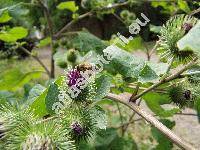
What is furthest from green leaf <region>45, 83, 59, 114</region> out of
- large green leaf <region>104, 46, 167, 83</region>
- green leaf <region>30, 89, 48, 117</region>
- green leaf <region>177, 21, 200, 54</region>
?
green leaf <region>177, 21, 200, 54</region>

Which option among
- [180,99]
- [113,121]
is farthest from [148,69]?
[113,121]

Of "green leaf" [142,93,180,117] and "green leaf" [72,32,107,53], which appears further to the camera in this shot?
"green leaf" [72,32,107,53]

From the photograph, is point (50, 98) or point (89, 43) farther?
point (89, 43)

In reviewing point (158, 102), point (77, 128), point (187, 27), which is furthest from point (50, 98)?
point (158, 102)

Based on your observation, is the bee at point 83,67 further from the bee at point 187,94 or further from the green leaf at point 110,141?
the green leaf at point 110,141

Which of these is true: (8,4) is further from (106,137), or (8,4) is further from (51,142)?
(51,142)

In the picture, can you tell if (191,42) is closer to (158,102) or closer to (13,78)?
(158,102)

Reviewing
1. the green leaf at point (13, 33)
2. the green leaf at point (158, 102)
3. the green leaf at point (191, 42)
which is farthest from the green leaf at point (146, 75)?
the green leaf at point (13, 33)

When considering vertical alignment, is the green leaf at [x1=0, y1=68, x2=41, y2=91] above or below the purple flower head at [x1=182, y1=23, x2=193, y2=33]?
below

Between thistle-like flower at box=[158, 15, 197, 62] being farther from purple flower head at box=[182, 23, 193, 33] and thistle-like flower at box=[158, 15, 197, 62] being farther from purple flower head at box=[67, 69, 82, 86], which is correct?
purple flower head at box=[67, 69, 82, 86]
